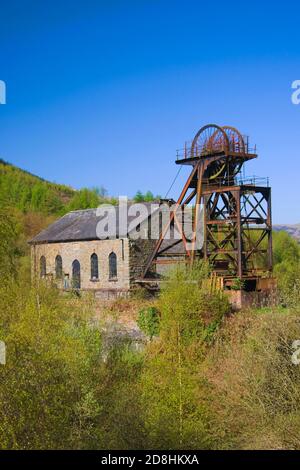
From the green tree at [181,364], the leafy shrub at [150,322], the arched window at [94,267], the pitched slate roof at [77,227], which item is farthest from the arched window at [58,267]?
the green tree at [181,364]

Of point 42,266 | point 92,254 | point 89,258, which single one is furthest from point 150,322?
point 42,266

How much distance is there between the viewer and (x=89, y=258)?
107 ft

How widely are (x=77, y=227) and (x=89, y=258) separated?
310 centimetres

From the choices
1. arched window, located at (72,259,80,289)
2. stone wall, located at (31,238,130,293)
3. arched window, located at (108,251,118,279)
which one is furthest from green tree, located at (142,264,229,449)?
arched window, located at (72,259,80,289)

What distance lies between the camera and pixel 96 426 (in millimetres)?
14727

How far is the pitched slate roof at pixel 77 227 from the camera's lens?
32.3 meters

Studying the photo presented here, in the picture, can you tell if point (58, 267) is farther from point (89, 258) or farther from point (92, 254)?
point (92, 254)

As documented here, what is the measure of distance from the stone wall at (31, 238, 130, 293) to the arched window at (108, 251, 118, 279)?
0.66 ft

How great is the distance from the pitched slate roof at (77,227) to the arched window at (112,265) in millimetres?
1270

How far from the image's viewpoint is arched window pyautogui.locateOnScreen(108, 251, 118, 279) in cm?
3127

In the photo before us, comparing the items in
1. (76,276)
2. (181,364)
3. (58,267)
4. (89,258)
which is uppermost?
(89,258)
